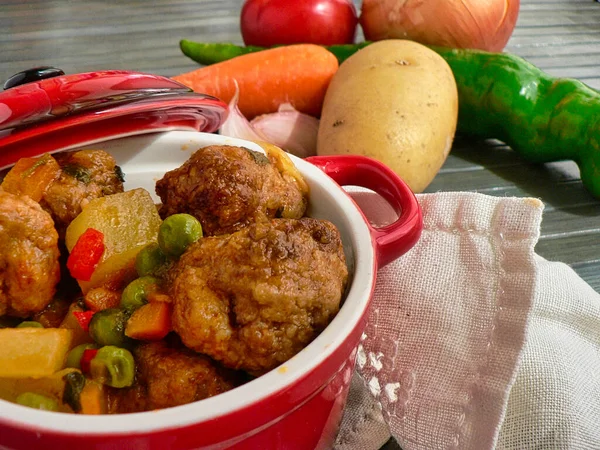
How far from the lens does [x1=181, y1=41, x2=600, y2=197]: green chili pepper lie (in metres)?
1.64

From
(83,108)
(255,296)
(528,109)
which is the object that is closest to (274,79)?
(528,109)

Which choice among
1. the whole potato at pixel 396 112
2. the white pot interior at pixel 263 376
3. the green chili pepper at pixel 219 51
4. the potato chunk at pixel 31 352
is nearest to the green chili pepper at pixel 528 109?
the whole potato at pixel 396 112

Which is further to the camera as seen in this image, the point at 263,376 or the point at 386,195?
the point at 386,195

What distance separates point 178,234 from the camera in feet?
2.45

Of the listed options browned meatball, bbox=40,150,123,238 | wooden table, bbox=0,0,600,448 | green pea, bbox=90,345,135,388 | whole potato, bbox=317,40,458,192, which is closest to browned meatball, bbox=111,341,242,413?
green pea, bbox=90,345,135,388

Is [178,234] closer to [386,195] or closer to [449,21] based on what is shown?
[386,195]

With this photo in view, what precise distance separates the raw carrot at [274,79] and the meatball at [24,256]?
1.20 meters

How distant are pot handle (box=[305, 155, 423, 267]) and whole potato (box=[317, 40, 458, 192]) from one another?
0.47 metres

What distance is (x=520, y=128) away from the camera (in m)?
1.75

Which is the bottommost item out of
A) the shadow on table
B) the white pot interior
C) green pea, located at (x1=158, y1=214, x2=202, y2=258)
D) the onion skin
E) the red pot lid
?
the shadow on table

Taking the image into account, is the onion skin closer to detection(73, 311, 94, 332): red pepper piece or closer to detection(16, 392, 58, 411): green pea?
detection(73, 311, 94, 332): red pepper piece

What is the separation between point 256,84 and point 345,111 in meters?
0.45

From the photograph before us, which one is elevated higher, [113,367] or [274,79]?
[113,367]

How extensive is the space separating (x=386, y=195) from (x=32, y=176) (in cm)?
55
